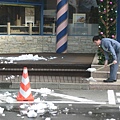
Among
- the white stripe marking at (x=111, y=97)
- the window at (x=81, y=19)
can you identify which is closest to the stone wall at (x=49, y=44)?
the window at (x=81, y=19)

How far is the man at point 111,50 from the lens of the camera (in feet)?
31.3

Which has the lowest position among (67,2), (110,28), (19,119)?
(19,119)

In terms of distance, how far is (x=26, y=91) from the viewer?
8359 millimetres

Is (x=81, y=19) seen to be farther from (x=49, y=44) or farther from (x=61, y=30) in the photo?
(x=49, y=44)

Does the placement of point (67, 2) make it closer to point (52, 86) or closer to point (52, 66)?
point (52, 66)

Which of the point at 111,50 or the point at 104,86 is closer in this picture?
the point at 111,50

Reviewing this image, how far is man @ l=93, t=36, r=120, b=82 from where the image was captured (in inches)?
376

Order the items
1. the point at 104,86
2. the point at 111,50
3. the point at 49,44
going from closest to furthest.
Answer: the point at 111,50, the point at 104,86, the point at 49,44

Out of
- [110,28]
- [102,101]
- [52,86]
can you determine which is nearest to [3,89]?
[52,86]

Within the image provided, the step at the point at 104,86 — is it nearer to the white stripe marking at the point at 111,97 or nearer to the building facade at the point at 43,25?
the white stripe marking at the point at 111,97

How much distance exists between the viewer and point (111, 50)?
31.4ft

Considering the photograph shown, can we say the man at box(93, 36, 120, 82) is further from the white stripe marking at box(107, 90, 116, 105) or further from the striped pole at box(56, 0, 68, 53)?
the striped pole at box(56, 0, 68, 53)

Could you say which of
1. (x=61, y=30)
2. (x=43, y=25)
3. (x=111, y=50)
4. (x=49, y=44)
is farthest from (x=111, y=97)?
(x=43, y=25)

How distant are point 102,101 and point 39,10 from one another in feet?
30.1
